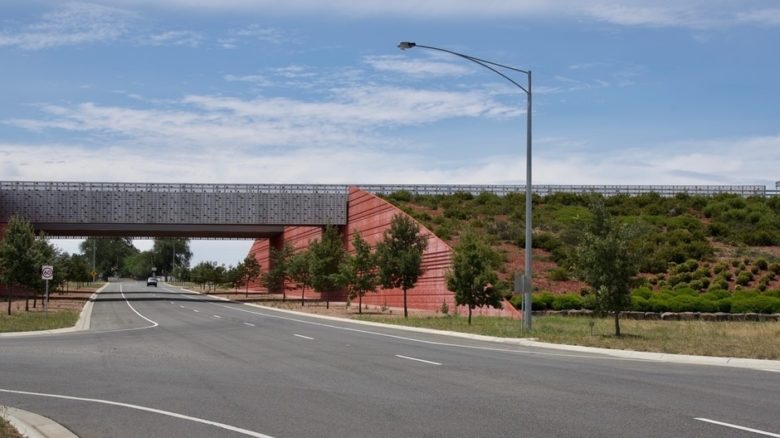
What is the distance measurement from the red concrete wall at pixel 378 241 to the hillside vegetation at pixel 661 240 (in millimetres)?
3025

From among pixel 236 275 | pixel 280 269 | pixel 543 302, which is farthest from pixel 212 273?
pixel 543 302

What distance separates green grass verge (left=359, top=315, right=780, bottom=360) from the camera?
21938mm

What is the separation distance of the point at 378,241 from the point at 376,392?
34683 millimetres

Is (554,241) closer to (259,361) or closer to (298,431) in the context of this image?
(259,361)

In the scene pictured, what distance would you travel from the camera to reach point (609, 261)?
88.8 feet

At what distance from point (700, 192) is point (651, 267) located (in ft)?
97.9

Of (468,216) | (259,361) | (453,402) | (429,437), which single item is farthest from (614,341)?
(468,216)

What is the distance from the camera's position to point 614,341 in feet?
81.2

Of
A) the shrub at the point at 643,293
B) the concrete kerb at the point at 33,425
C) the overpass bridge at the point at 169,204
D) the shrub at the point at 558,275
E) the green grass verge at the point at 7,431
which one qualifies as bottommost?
the concrete kerb at the point at 33,425

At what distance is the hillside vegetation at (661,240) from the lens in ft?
137

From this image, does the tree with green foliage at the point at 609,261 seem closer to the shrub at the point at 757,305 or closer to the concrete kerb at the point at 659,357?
the concrete kerb at the point at 659,357

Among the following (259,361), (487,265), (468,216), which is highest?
(468,216)

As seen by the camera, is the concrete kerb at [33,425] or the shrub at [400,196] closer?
the concrete kerb at [33,425]

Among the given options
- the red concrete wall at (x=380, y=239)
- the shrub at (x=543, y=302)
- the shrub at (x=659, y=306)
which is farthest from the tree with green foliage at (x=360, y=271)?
the shrub at (x=659, y=306)
